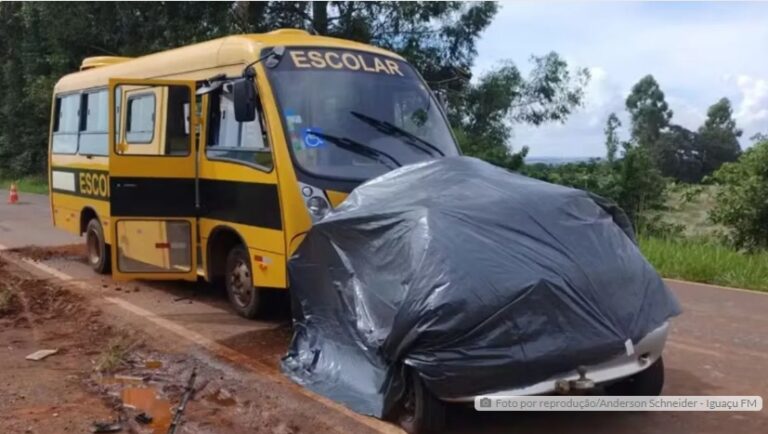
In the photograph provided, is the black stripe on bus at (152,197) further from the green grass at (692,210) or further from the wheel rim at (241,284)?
the green grass at (692,210)

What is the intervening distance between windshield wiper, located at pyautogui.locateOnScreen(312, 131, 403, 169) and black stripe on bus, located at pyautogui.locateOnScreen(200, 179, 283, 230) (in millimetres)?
620

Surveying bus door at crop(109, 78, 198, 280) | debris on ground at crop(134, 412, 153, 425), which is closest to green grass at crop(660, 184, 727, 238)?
bus door at crop(109, 78, 198, 280)

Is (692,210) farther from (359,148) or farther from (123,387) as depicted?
(123,387)

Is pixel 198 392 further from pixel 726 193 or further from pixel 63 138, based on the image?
pixel 726 193

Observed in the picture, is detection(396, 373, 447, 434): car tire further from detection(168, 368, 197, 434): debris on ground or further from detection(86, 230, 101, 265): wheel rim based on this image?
detection(86, 230, 101, 265): wheel rim

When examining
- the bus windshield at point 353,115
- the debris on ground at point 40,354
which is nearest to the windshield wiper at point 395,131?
the bus windshield at point 353,115

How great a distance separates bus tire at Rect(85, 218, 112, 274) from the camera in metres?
10.3

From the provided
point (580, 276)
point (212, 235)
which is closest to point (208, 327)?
point (212, 235)

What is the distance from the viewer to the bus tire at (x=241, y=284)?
745cm

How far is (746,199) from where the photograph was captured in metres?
13.0

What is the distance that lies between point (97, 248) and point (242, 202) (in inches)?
159

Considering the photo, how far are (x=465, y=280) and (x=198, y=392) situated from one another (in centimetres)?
215

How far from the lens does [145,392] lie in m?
5.53

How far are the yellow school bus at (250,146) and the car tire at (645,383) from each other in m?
2.67
